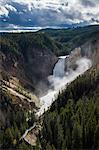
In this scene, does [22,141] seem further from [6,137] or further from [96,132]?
[96,132]

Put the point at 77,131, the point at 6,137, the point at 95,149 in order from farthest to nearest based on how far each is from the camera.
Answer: the point at 6,137 → the point at 77,131 → the point at 95,149

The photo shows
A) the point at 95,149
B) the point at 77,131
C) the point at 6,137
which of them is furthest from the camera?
the point at 6,137

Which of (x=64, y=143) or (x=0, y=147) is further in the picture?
(x=0, y=147)

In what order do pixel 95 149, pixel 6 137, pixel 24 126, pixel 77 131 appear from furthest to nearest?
pixel 24 126 < pixel 6 137 < pixel 77 131 < pixel 95 149

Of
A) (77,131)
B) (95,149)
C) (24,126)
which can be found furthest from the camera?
(24,126)

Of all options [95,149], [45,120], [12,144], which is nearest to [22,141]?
[12,144]

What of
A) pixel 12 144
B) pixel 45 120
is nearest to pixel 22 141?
pixel 12 144

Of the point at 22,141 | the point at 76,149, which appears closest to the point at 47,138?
the point at 22,141

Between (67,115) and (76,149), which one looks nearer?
(76,149)

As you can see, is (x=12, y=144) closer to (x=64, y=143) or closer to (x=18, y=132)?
(x=18, y=132)
